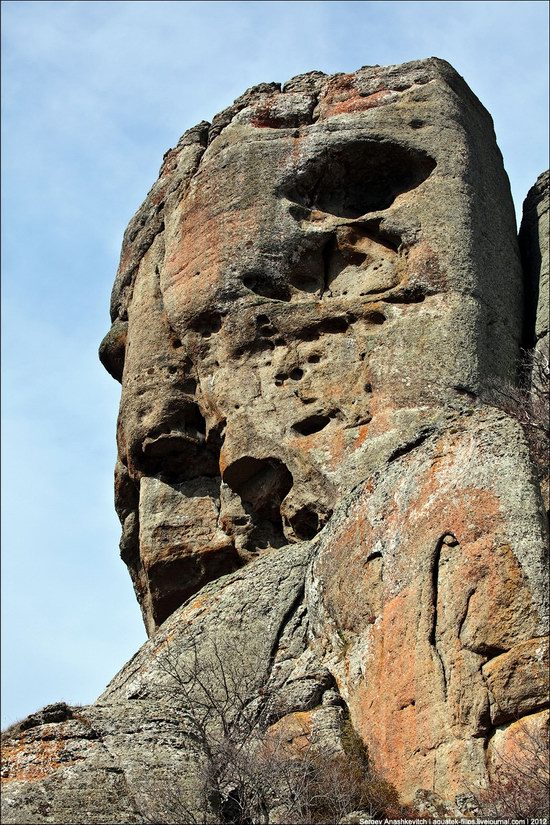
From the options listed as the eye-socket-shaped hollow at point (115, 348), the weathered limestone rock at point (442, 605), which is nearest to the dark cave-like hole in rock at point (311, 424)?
the weathered limestone rock at point (442, 605)

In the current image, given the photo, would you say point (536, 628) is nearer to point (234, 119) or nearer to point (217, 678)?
point (217, 678)

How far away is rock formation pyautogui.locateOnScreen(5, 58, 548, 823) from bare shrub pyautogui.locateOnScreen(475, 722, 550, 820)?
160mm

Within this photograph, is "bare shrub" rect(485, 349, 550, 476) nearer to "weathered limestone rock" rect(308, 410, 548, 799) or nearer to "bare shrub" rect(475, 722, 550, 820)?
"weathered limestone rock" rect(308, 410, 548, 799)

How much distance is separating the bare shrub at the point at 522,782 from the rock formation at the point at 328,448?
16cm

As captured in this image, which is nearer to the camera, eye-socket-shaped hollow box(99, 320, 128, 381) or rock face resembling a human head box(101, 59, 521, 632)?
rock face resembling a human head box(101, 59, 521, 632)

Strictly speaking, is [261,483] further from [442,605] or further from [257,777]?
[257,777]

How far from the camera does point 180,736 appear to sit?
17.0m

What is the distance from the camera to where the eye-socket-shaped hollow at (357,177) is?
23625 millimetres

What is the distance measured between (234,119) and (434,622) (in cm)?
995

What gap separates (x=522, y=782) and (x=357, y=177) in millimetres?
10332

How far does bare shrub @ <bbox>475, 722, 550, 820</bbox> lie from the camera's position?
15.2 metres

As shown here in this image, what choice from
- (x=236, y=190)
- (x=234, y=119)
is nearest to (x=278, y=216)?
(x=236, y=190)

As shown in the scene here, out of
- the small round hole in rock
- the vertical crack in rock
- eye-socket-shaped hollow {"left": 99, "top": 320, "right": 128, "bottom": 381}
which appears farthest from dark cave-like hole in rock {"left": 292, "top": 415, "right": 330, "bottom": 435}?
the vertical crack in rock

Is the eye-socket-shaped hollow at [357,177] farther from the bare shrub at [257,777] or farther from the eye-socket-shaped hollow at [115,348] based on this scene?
the bare shrub at [257,777]
